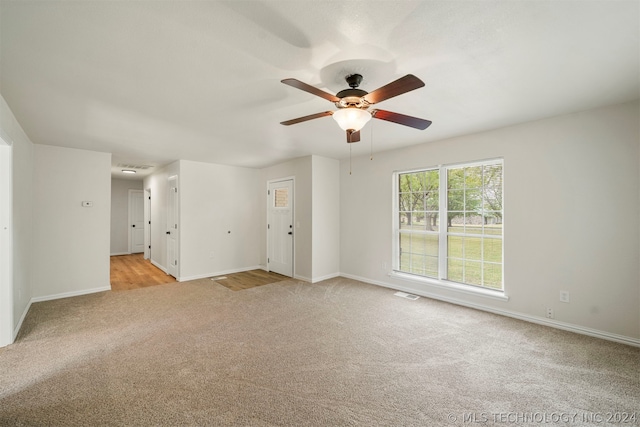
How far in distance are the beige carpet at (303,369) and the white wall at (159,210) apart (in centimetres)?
268

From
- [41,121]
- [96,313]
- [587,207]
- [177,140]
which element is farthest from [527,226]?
[41,121]

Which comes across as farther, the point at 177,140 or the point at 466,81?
the point at 177,140

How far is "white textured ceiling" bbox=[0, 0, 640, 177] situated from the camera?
150 cm

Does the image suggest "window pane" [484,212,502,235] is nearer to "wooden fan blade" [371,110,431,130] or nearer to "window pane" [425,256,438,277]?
"window pane" [425,256,438,277]

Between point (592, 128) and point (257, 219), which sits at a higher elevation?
point (592, 128)

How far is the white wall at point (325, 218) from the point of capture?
523 cm

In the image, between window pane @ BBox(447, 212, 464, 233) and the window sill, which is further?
window pane @ BBox(447, 212, 464, 233)

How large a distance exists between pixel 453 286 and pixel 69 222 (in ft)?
20.0

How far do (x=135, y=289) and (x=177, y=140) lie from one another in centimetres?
276

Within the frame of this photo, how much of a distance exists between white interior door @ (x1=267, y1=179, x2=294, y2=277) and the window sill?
2197 millimetres

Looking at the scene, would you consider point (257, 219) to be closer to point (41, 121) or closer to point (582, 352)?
point (41, 121)

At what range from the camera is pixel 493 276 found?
12.7 feet

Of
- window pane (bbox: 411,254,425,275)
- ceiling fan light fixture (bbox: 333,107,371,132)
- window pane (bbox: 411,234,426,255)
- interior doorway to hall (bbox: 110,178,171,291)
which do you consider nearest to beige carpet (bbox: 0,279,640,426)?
window pane (bbox: 411,254,425,275)

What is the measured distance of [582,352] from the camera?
2.62m
